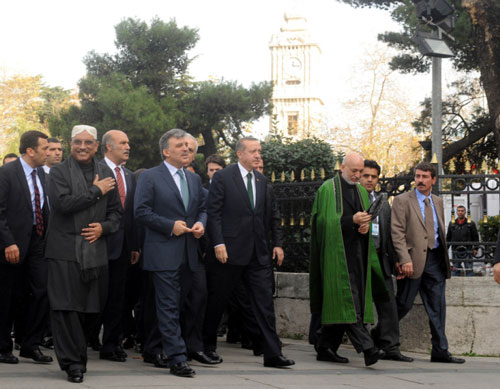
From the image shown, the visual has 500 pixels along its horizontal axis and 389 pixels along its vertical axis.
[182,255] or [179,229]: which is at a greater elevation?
[179,229]

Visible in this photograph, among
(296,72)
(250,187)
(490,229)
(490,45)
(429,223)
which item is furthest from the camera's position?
→ (296,72)

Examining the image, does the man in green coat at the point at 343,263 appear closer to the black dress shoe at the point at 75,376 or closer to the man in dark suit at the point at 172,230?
the man in dark suit at the point at 172,230

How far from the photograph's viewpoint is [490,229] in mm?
9547

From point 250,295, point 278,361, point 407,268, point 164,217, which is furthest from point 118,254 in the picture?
point 407,268

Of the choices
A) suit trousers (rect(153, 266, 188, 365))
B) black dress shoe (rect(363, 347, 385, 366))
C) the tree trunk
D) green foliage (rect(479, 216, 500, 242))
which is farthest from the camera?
the tree trunk

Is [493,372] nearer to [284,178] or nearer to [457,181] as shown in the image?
[457,181]

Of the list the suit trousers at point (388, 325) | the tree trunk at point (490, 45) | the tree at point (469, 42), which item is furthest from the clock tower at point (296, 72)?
the suit trousers at point (388, 325)

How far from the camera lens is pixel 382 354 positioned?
7.69 m

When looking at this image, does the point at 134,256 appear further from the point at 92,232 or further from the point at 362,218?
the point at 362,218

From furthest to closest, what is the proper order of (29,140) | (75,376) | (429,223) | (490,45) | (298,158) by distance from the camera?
(490,45) < (298,158) < (429,223) < (29,140) < (75,376)

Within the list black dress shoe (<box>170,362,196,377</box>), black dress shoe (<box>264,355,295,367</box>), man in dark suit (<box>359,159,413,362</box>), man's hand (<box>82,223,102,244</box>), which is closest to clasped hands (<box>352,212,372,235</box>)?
man in dark suit (<box>359,159,413,362</box>)

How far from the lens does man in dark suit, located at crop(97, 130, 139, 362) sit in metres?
7.10

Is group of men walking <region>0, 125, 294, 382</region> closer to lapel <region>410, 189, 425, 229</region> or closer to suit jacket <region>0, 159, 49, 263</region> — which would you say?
suit jacket <region>0, 159, 49, 263</region>

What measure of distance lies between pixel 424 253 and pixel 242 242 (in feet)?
6.05
